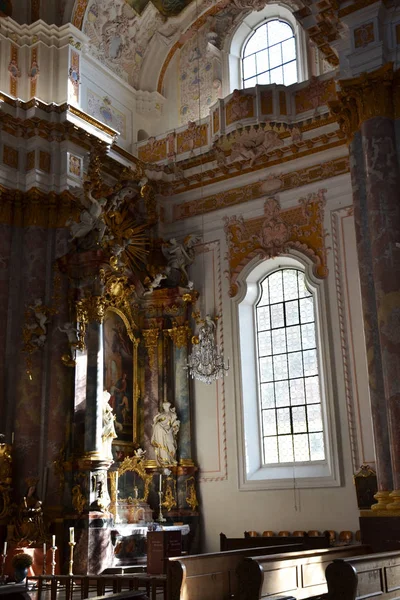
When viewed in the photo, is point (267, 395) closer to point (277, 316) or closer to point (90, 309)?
point (277, 316)

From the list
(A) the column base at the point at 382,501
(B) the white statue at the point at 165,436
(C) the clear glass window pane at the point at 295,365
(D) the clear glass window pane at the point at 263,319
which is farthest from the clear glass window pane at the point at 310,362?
(A) the column base at the point at 382,501

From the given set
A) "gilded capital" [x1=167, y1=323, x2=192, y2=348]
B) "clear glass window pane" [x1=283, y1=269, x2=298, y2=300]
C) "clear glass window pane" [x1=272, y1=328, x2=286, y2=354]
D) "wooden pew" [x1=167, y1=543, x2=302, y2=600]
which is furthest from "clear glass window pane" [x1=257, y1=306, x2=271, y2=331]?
"wooden pew" [x1=167, y1=543, x2=302, y2=600]

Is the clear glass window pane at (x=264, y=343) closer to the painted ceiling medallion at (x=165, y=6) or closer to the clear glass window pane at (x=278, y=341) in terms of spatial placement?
the clear glass window pane at (x=278, y=341)

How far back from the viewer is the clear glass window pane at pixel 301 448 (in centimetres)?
1355

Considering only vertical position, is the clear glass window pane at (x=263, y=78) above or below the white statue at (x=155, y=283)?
above

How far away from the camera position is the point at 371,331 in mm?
9562

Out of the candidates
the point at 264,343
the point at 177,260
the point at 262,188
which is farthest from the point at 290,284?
the point at 177,260

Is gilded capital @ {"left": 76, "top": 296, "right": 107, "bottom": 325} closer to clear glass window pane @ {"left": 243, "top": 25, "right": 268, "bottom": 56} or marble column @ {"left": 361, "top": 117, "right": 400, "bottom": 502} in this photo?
marble column @ {"left": 361, "top": 117, "right": 400, "bottom": 502}

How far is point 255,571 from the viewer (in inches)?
217

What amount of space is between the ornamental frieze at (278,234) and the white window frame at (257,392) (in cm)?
18

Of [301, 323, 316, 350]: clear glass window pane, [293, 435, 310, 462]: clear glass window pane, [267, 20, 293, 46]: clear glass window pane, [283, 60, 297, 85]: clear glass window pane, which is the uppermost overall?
[267, 20, 293, 46]: clear glass window pane

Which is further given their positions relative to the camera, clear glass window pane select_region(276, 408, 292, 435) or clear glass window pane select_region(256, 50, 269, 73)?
clear glass window pane select_region(256, 50, 269, 73)

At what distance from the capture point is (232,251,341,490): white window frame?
12.9m

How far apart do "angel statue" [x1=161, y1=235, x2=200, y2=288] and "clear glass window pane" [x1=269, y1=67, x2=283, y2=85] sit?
13.1 ft
